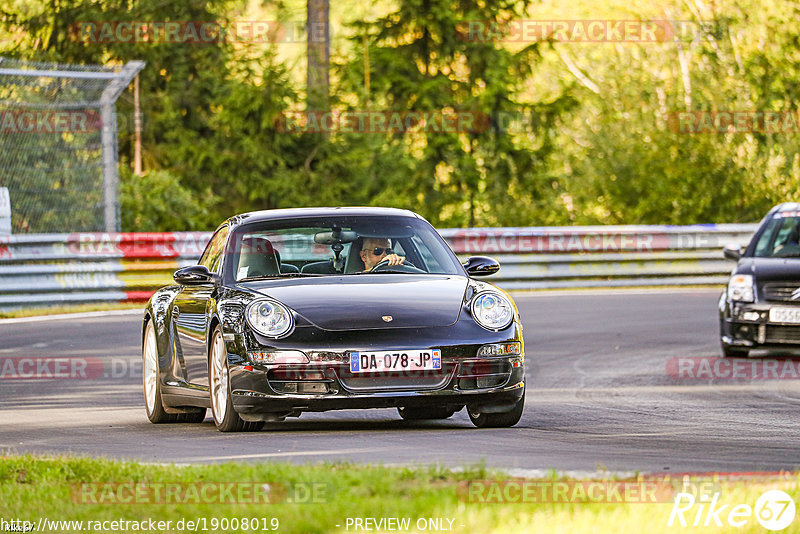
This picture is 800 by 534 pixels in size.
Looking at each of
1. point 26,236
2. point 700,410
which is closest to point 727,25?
point 26,236

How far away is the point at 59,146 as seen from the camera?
22328mm

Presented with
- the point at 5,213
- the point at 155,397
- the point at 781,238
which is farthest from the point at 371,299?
the point at 5,213

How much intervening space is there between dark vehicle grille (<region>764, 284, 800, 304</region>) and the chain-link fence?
9779 mm

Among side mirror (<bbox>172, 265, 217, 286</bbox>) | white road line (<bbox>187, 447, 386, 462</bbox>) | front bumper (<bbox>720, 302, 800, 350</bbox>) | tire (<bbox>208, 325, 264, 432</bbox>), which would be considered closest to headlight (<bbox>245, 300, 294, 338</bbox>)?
tire (<bbox>208, 325, 264, 432</bbox>)

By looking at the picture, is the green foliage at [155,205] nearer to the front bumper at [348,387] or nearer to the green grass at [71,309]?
the green grass at [71,309]

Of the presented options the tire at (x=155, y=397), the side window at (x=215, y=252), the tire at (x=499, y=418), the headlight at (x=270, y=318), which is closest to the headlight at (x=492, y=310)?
the tire at (x=499, y=418)

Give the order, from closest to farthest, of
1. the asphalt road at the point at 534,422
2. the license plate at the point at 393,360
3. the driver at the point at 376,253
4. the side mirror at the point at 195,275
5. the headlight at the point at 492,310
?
the asphalt road at the point at 534,422 < the license plate at the point at 393,360 < the headlight at the point at 492,310 < the side mirror at the point at 195,275 < the driver at the point at 376,253

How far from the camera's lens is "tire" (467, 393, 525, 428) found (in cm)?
1001

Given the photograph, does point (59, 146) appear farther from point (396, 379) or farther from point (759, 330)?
point (396, 379)

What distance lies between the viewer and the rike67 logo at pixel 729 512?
229 inches

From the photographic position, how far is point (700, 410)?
38.2ft

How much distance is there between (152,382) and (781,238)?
786 centimetres

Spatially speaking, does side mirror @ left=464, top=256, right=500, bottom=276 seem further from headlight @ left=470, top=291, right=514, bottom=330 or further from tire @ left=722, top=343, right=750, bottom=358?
tire @ left=722, top=343, right=750, bottom=358

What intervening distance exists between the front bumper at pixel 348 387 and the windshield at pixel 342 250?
1.11 metres
